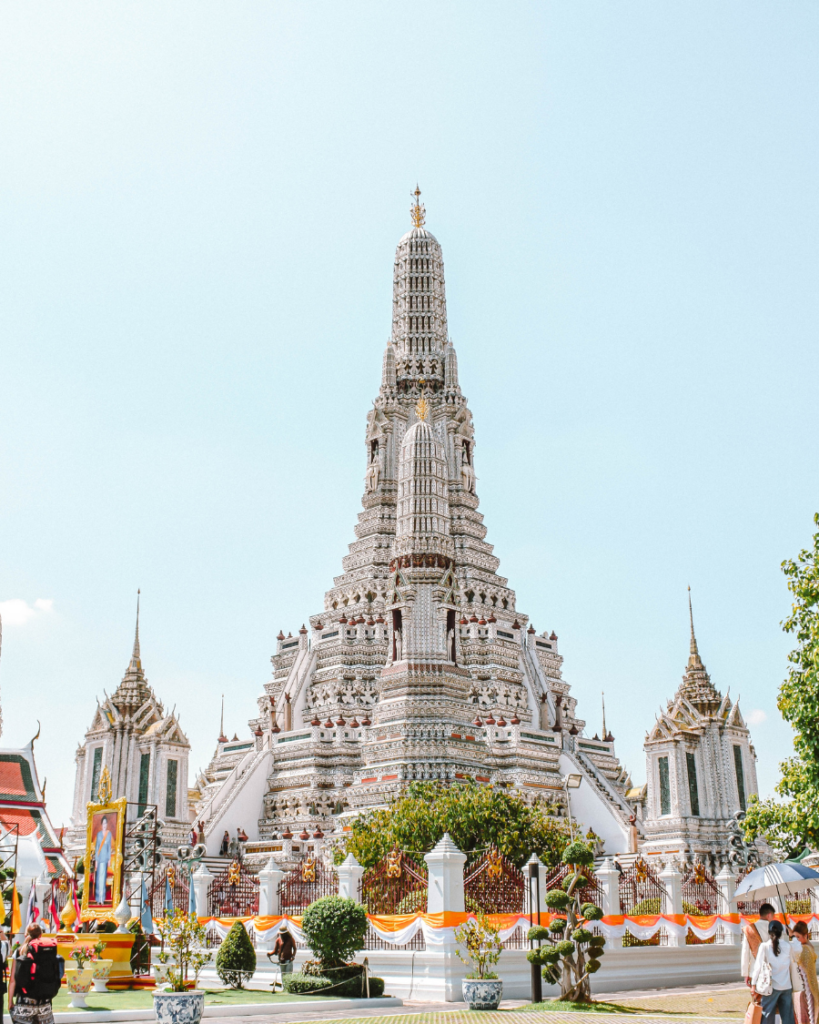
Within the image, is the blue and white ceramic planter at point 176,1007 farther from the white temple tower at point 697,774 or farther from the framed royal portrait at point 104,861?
the white temple tower at point 697,774

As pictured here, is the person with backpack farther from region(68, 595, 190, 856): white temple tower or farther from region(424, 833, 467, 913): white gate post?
region(68, 595, 190, 856): white temple tower

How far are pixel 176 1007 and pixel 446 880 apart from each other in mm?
7632

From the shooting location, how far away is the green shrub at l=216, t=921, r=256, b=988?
22141mm

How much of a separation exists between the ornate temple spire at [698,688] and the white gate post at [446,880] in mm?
28961

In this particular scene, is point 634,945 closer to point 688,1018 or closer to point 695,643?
point 688,1018

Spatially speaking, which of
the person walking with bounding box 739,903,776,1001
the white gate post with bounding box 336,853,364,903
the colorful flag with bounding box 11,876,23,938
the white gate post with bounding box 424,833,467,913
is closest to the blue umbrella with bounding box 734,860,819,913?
the person walking with bounding box 739,903,776,1001

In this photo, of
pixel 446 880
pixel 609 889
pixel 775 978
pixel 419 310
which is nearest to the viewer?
pixel 775 978

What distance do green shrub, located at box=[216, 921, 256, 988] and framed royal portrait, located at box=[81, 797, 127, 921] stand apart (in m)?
4.15

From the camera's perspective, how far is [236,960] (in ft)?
72.6

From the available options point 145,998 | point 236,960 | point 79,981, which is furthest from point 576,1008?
point 79,981

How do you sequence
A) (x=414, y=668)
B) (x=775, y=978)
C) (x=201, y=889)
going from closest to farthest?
(x=775, y=978) → (x=201, y=889) → (x=414, y=668)

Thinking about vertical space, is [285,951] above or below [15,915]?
below

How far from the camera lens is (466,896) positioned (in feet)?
76.9

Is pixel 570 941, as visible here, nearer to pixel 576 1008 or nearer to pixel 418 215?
pixel 576 1008
